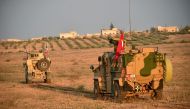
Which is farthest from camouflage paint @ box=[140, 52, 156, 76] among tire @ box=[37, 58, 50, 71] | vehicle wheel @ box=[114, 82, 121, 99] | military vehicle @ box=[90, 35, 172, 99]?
tire @ box=[37, 58, 50, 71]

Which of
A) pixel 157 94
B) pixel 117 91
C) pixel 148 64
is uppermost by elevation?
pixel 148 64

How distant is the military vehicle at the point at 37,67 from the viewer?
117ft

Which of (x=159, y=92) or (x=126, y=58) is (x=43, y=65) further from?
(x=126, y=58)

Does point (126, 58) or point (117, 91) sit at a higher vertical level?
point (126, 58)

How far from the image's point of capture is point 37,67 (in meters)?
36.0

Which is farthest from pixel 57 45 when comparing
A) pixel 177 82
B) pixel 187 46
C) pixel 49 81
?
pixel 177 82

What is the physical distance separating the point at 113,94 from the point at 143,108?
399cm

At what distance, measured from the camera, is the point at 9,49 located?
86.7 metres

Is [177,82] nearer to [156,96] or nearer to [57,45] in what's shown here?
[156,96]

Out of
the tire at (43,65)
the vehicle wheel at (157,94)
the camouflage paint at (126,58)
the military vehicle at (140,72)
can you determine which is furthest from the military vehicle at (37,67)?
the camouflage paint at (126,58)

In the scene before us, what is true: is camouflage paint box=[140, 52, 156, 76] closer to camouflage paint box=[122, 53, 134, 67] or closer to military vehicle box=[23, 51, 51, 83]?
camouflage paint box=[122, 53, 134, 67]

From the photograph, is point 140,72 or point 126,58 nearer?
point 126,58

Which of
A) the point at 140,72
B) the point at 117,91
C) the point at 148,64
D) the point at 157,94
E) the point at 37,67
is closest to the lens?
the point at 140,72

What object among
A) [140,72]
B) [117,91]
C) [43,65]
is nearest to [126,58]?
[140,72]
